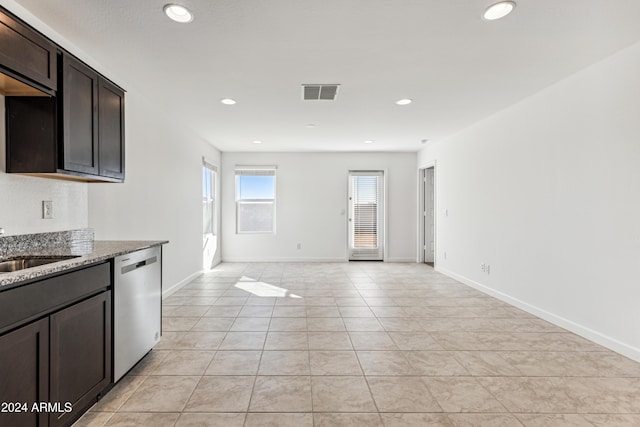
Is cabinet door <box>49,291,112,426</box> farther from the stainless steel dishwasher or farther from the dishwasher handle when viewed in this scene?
the dishwasher handle

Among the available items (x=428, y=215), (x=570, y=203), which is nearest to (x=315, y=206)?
(x=428, y=215)

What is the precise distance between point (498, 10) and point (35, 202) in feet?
11.0

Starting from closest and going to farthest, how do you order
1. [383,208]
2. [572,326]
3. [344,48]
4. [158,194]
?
1. [344,48]
2. [572,326]
3. [158,194]
4. [383,208]

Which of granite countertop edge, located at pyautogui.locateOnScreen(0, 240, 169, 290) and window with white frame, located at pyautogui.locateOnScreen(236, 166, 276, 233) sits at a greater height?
window with white frame, located at pyautogui.locateOnScreen(236, 166, 276, 233)

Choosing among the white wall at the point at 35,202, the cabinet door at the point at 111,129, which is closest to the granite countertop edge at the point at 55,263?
the white wall at the point at 35,202

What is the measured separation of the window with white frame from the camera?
726 centimetres

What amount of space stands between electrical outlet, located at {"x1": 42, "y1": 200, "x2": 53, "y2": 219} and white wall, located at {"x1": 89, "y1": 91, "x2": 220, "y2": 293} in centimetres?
43

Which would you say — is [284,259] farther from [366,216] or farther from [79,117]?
[79,117]

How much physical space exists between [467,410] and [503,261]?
2.78 m

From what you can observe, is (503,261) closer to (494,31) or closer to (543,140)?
(543,140)

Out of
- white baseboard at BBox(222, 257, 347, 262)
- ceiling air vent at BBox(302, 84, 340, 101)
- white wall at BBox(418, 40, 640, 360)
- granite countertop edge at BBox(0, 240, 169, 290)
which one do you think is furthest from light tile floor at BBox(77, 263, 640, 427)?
white baseboard at BBox(222, 257, 347, 262)

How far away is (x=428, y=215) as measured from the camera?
7.25m

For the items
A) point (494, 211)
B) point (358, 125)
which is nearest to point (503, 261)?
point (494, 211)

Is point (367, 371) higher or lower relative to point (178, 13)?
lower
